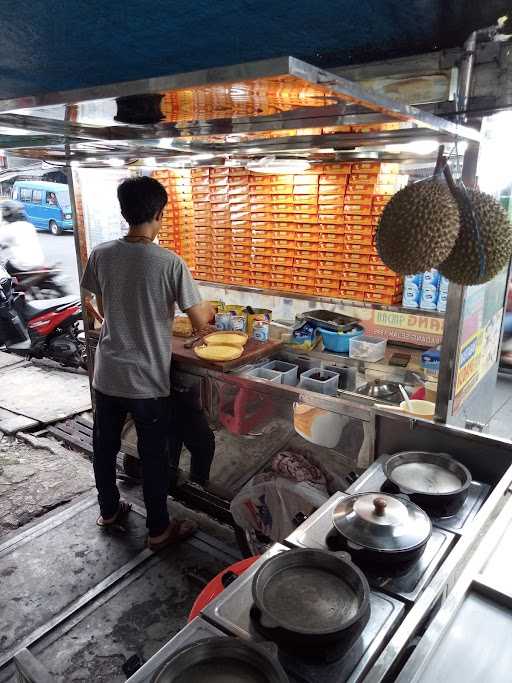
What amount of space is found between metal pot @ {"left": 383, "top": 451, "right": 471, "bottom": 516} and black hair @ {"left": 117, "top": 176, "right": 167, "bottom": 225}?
171 centimetres

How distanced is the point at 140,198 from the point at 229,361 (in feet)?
3.33

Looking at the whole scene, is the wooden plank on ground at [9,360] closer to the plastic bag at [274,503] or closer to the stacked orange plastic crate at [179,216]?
the stacked orange plastic crate at [179,216]

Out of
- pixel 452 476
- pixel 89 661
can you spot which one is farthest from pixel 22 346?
pixel 452 476

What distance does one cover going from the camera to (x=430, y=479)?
6.11ft

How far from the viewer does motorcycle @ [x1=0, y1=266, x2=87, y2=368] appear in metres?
6.20

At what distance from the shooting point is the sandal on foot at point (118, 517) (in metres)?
3.29

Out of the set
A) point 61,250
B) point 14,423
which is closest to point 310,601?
point 14,423

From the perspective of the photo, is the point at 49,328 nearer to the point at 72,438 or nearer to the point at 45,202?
the point at 72,438

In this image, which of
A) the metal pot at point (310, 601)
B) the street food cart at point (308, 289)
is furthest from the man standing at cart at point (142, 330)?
the metal pot at point (310, 601)

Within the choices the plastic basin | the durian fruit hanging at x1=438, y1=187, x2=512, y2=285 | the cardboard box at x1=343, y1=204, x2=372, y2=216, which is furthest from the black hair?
the cardboard box at x1=343, y1=204, x2=372, y2=216

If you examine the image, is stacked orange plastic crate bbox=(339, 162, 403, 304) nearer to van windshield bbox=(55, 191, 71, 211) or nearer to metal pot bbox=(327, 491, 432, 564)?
metal pot bbox=(327, 491, 432, 564)

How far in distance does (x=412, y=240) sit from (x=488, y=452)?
1.02 meters

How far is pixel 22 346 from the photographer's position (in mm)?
6777

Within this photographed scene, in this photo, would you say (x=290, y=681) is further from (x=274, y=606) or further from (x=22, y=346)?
(x=22, y=346)
